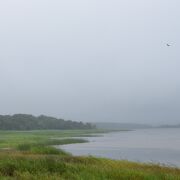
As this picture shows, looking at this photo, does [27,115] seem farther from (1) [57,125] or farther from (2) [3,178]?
(2) [3,178]

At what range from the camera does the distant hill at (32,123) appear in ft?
506

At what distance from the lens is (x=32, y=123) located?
16888cm

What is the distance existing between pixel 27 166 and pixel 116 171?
4.19 metres

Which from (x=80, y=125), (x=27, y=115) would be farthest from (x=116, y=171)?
(x=80, y=125)

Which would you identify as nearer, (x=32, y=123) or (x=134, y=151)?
(x=134, y=151)

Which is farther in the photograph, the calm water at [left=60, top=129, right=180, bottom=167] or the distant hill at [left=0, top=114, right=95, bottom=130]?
the distant hill at [left=0, top=114, right=95, bottom=130]

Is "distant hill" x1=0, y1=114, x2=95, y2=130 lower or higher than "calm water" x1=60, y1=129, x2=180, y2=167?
higher

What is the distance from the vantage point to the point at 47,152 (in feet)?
110

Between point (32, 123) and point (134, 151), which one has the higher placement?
point (32, 123)

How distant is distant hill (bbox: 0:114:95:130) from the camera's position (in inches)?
6073

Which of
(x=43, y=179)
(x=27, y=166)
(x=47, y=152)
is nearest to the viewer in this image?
(x=43, y=179)

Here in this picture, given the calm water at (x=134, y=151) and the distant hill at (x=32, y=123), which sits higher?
the distant hill at (x=32, y=123)

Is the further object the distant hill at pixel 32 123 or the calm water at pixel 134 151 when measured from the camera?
the distant hill at pixel 32 123

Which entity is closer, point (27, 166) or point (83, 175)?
point (83, 175)
